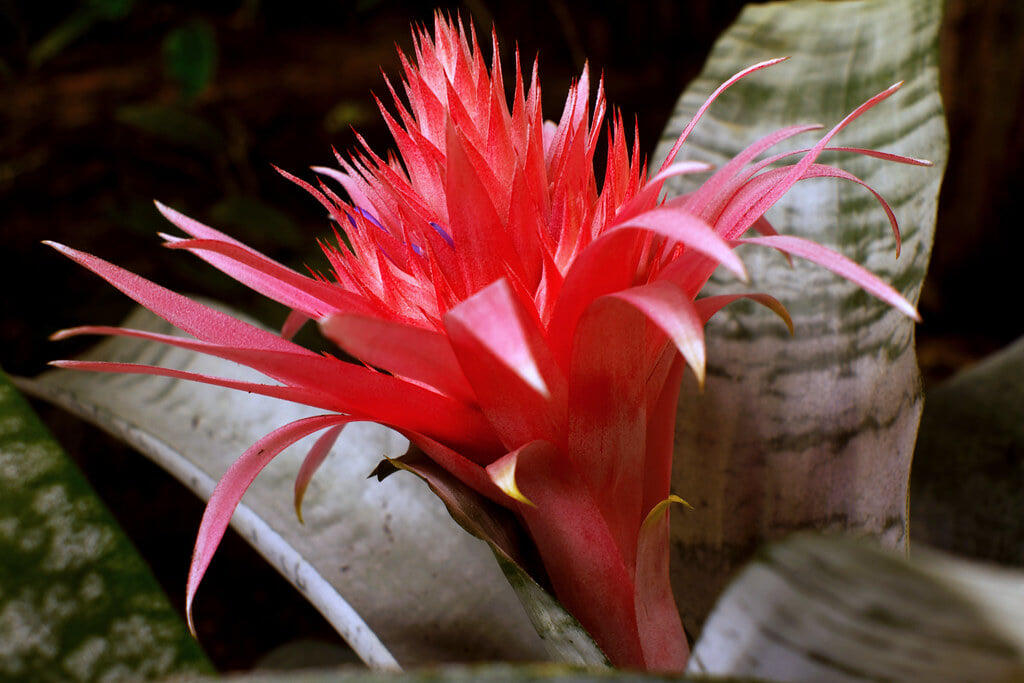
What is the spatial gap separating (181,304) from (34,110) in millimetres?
1144

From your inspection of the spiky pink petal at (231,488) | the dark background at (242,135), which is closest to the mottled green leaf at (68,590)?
the spiky pink petal at (231,488)

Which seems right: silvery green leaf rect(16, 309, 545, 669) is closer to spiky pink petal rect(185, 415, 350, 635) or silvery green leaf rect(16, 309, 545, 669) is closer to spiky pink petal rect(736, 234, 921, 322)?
spiky pink petal rect(185, 415, 350, 635)

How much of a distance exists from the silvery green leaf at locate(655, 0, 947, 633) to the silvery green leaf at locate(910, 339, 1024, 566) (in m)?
0.13

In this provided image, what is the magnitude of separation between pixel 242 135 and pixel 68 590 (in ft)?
3.66

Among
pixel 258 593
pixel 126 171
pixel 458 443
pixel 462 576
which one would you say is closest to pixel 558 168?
pixel 458 443

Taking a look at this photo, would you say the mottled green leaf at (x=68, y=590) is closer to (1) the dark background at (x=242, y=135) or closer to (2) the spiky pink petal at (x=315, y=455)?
(2) the spiky pink petal at (x=315, y=455)

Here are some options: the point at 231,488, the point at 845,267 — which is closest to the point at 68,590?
the point at 231,488

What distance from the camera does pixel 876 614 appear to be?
146 millimetres

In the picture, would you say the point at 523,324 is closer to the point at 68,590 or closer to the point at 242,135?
the point at 68,590

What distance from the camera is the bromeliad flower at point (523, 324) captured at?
0.26 meters

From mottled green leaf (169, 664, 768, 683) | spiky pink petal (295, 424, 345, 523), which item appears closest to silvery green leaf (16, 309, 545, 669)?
spiky pink petal (295, 424, 345, 523)

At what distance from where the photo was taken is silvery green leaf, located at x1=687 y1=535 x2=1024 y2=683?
14cm

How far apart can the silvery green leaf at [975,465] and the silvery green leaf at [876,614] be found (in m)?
0.42

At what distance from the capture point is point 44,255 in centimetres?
107
